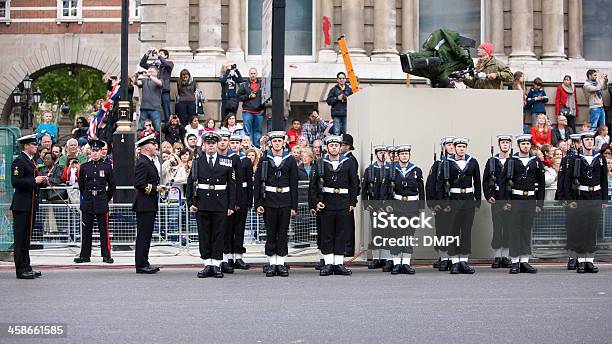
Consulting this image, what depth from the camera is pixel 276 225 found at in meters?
17.0

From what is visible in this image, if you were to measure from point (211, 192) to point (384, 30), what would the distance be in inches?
519

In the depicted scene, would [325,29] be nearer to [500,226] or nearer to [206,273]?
[500,226]

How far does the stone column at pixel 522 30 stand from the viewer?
1154 inches

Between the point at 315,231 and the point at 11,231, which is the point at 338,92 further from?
the point at 11,231

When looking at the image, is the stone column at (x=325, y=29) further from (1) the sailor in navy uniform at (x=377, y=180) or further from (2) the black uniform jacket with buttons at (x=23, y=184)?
(2) the black uniform jacket with buttons at (x=23, y=184)

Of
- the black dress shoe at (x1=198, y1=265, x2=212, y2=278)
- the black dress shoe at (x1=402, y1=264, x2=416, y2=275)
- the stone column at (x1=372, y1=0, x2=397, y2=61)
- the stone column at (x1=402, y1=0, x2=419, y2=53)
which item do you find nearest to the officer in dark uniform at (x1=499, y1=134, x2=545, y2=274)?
the black dress shoe at (x1=402, y1=264, x2=416, y2=275)

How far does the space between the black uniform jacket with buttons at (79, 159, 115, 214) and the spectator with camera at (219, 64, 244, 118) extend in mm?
7182

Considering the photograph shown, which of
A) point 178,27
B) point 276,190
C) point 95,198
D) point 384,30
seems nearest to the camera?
point 276,190

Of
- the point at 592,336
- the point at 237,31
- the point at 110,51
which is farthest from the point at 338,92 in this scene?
the point at 110,51

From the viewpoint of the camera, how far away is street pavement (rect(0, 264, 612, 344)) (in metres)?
10.7

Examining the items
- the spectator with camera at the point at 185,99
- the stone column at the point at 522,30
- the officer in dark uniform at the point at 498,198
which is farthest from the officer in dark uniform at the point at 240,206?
the stone column at the point at 522,30

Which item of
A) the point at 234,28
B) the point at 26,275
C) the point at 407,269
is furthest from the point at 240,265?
the point at 234,28

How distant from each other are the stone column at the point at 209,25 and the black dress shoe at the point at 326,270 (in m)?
12.3

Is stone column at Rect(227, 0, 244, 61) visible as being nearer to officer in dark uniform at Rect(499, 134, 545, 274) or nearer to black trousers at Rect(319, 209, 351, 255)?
black trousers at Rect(319, 209, 351, 255)
